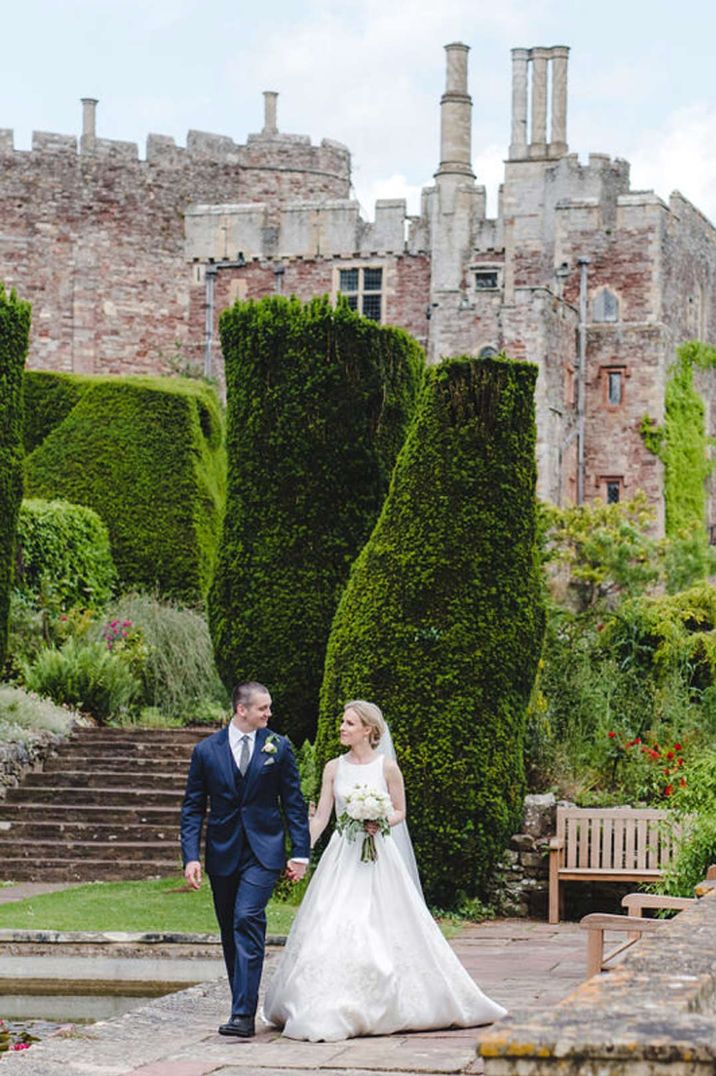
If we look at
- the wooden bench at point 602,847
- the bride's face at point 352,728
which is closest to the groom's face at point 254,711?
the bride's face at point 352,728

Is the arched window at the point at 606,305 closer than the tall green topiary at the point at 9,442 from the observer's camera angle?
No

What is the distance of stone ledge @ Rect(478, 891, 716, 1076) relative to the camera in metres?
3.65

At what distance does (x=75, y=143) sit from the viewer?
155ft

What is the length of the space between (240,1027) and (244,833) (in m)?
0.84

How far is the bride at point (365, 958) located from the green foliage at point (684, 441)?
105ft

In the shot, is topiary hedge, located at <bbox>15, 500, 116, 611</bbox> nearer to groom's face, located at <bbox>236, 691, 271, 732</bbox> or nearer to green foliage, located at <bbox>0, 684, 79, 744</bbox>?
green foliage, located at <bbox>0, 684, 79, 744</bbox>

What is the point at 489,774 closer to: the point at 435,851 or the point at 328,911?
the point at 435,851

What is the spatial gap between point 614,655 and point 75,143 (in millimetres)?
32404

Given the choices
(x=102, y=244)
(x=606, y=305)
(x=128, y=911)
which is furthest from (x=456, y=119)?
(x=128, y=911)

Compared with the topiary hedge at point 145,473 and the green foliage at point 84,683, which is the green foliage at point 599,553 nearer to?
the topiary hedge at point 145,473

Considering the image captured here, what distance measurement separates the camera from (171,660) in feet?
71.9

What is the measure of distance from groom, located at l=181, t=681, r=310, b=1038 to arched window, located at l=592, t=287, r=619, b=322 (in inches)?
1364

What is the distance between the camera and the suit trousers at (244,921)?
836 centimetres

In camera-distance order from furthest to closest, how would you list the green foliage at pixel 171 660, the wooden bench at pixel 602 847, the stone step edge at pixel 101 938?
the green foliage at pixel 171 660, the wooden bench at pixel 602 847, the stone step edge at pixel 101 938
